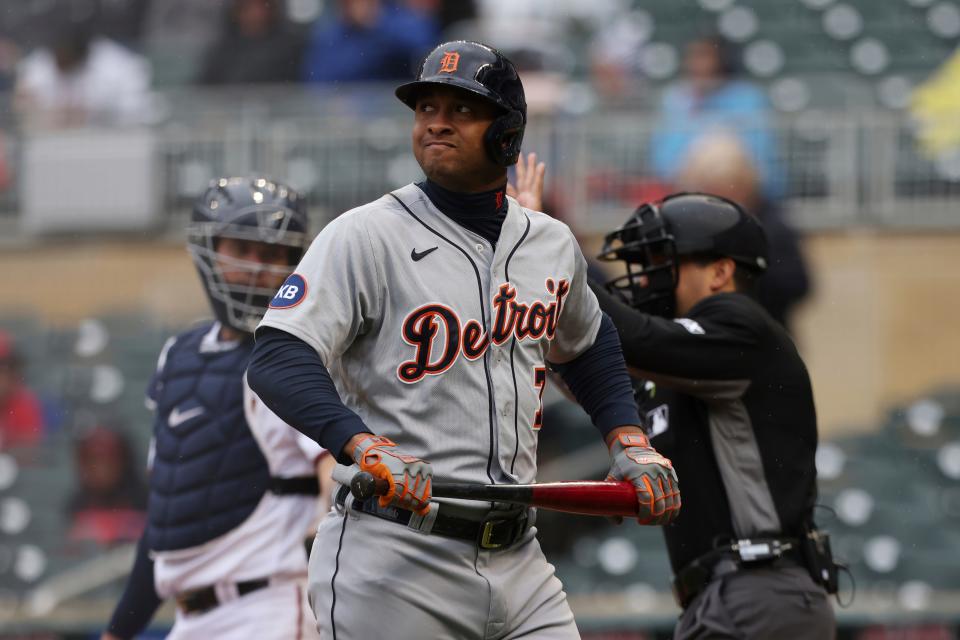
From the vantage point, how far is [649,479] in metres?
3.58

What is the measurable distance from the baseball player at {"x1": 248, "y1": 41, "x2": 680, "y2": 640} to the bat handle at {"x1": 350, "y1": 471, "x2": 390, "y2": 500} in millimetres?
158

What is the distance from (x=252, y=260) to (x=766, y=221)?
3.44m

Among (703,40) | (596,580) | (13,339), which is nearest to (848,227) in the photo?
(703,40)

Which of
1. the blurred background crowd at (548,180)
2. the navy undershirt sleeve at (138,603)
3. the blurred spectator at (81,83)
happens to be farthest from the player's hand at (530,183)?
the blurred spectator at (81,83)

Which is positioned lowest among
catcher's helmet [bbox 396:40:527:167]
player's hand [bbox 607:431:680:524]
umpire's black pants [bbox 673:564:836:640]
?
umpire's black pants [bbox 673:564:836:640]

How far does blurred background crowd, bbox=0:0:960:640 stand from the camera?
9.34m

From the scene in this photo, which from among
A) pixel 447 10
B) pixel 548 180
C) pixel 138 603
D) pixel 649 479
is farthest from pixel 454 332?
pixel 447 10

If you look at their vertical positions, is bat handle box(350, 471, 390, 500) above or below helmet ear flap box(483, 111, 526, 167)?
below

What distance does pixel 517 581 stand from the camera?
3576 mm

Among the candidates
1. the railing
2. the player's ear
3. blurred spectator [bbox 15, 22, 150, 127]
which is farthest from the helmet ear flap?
blurred spectator [bbox 15, 22, 150, 127]

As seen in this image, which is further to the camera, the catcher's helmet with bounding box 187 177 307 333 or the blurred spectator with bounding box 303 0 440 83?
the blurred spectator with bounding box 303 0 440 83

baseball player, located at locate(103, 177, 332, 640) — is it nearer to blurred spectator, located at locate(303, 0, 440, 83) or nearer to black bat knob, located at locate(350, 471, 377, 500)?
black bat knob, located at locate(350, 471, 377, 500)

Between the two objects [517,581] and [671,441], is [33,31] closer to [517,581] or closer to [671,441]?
[671,441]

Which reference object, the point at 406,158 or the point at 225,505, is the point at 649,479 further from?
the point at 406,158
